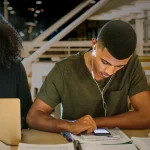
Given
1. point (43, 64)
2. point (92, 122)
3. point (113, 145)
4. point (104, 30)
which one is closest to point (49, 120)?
point (92, 122)

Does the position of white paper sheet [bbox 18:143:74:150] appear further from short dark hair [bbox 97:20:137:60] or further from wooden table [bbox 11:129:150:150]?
short dark hair [bbox 97:20:137:60]

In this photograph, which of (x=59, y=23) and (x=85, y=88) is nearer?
(x=85, y=88)

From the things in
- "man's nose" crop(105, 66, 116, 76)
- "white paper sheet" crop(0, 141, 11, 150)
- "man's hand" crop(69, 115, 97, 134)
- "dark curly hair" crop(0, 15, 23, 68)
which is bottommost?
"white paper sheet" crop(0, 141, 11, 150)

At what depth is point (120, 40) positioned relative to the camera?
1354 millimetres

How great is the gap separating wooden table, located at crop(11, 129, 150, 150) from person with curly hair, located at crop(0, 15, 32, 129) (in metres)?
0.29

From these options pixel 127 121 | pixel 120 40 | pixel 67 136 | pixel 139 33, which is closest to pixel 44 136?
pixel 67 136

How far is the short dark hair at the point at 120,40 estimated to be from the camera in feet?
4.45

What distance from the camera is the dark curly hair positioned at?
1709mm

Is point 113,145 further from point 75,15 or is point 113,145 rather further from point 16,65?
point 75,15

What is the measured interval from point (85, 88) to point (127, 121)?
11.5 inches

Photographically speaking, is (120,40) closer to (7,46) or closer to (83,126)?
(83,126)

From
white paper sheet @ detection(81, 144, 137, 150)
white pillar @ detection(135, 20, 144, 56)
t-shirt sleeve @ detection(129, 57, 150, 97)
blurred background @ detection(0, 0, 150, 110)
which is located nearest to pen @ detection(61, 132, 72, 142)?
white paper sheet @ detection(81, 144, 137, 150)

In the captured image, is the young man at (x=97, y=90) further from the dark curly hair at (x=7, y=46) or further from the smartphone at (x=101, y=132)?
the dark curly hair at (x=7, y=46)

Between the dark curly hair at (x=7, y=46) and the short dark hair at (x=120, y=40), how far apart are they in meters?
0.59
